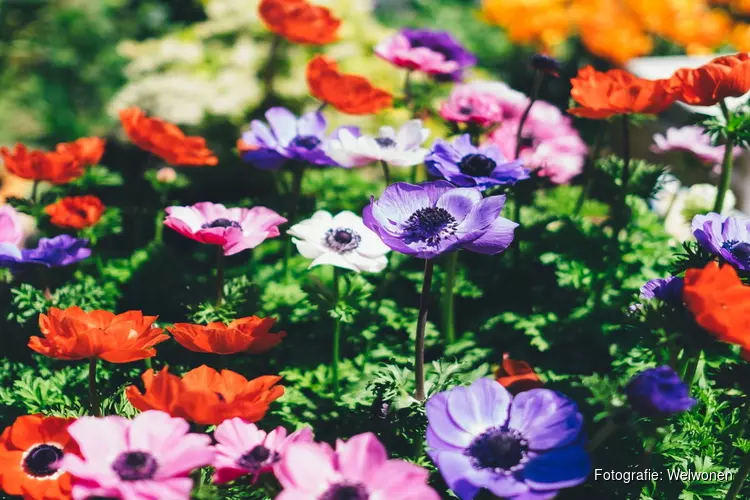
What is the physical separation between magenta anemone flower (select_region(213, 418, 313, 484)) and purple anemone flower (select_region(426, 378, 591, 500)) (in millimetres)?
251

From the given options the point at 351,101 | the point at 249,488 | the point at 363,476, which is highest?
the point at 351,101

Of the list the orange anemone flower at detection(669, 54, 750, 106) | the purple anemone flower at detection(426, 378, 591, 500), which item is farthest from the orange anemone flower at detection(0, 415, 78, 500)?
the orange anemone flower at detection(669, 54, 750, 106)

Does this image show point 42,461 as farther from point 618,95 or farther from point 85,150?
point 618,95

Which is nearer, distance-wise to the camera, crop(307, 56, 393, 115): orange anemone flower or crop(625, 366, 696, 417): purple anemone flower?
crop(625, 366, 696, 417): purple anemone flower

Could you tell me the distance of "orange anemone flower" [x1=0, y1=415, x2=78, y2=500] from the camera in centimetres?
115

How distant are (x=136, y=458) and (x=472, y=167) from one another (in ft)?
3.31

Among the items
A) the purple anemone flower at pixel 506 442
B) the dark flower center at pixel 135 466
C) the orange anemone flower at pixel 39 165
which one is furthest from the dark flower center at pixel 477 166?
the orange anemone flower at pixel 39 165

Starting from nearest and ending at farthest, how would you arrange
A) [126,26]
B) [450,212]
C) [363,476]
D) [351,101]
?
[363,476]
[450,212]
[351,101]
[126,26]

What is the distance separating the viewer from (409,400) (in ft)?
4.61

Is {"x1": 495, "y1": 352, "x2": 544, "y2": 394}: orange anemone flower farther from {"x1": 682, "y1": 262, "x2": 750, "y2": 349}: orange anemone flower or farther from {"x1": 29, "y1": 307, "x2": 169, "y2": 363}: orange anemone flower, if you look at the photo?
{"x1": 29, "y1": 307, "x2": 169, "y2": 363}: orange anemone flower

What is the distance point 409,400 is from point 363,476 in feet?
1.23

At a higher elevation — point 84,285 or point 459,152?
point 459,152

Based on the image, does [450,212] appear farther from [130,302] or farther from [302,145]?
[130,302]

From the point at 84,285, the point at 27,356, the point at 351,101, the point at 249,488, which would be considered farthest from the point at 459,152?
the point at 27,356
